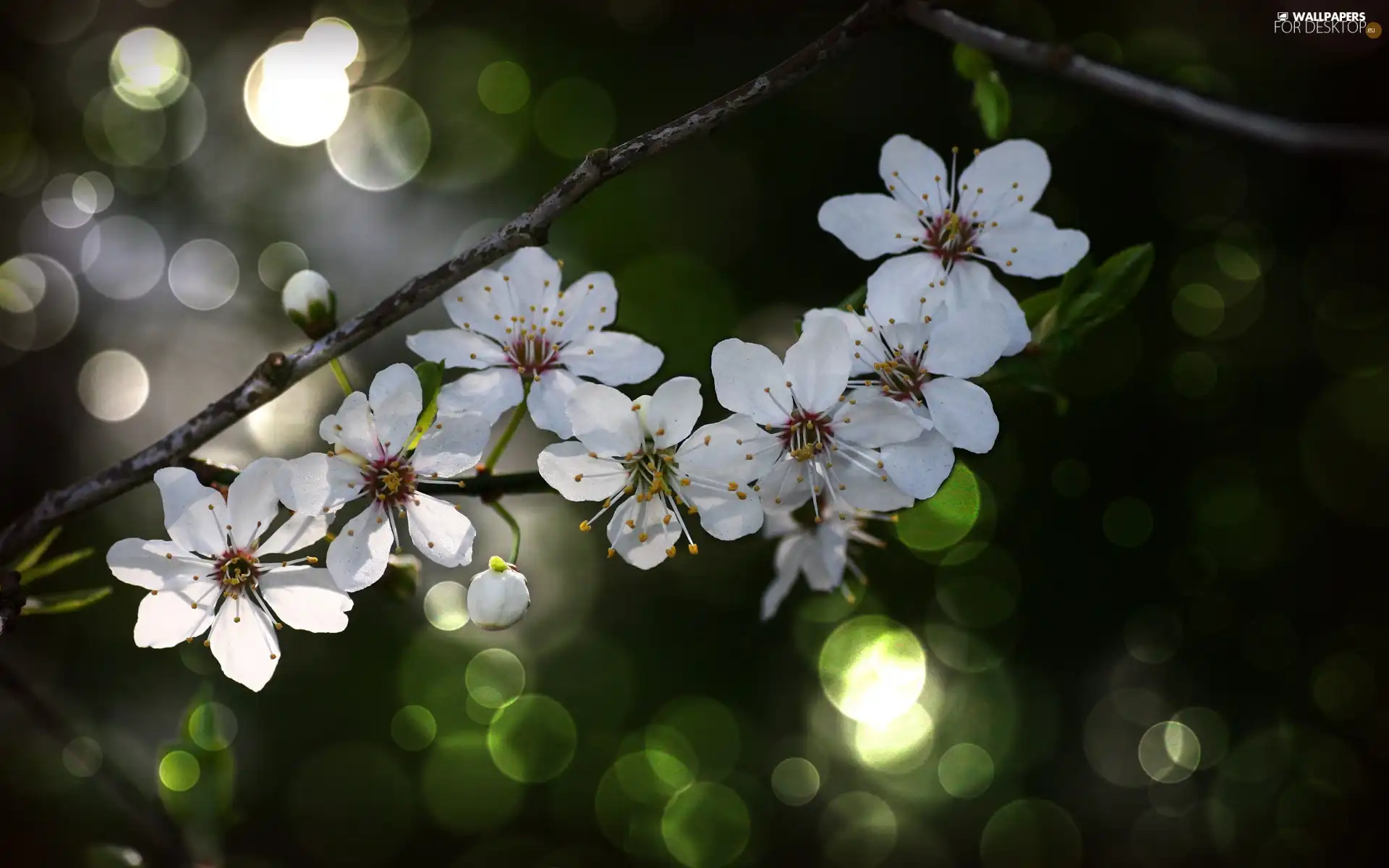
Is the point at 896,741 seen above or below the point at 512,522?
below

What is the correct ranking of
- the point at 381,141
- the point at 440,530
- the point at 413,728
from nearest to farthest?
the point at 440,530
the point at 413,728
the point at 381,141

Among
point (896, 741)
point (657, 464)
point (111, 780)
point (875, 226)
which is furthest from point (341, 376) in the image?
point (896, 741)

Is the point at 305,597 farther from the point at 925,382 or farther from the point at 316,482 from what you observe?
the point at 925,382

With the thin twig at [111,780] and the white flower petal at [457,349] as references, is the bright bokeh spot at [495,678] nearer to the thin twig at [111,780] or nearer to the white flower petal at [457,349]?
the thin twig at [111,780]

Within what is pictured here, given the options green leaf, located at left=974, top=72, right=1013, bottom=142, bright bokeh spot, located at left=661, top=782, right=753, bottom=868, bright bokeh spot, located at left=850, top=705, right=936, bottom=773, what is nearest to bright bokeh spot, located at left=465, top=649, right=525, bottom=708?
bright bokeh spot, located at left=661, top=782, right=753, bottom=868

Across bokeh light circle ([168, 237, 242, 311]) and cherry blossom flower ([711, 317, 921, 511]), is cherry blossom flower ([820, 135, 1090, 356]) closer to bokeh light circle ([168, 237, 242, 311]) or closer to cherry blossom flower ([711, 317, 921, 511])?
cherry blossom flower ([711, 317, 921, 511])

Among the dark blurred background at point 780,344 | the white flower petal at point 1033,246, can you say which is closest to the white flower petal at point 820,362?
the white flower petal at point 1033,246
